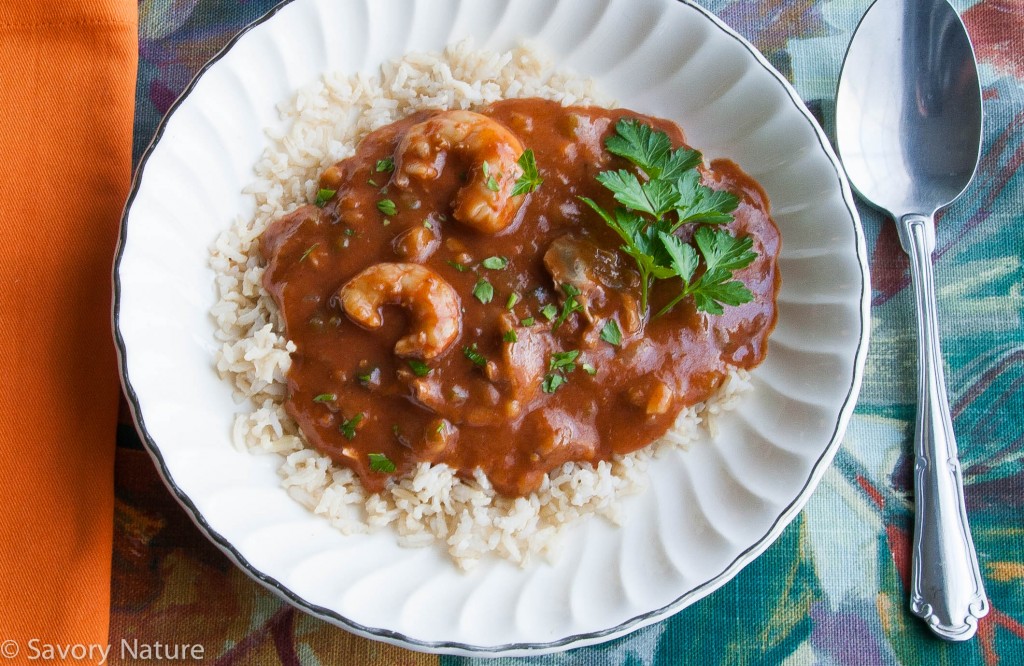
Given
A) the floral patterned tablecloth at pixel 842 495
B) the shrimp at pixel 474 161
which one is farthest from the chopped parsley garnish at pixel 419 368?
the floral patterned tablecloth at pixel 842 495

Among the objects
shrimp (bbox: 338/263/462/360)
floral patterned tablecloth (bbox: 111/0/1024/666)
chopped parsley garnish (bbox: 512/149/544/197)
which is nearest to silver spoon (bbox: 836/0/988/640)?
floral patterned tablecloth (bbox: 111/0/1024/666)

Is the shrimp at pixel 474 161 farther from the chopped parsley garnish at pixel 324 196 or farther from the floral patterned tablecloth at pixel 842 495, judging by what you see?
the floral patterned tablecloth at pixel 842 495

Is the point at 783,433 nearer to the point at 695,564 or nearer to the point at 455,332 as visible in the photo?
the point at 695,564

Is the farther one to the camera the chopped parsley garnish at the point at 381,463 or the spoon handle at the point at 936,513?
the spoon handle at the point at 936,513

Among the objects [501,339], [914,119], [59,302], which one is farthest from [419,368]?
[914,119]

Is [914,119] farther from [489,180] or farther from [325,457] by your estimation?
[325,457]

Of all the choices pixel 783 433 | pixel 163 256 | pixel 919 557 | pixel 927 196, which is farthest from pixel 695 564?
pixel 163 256
